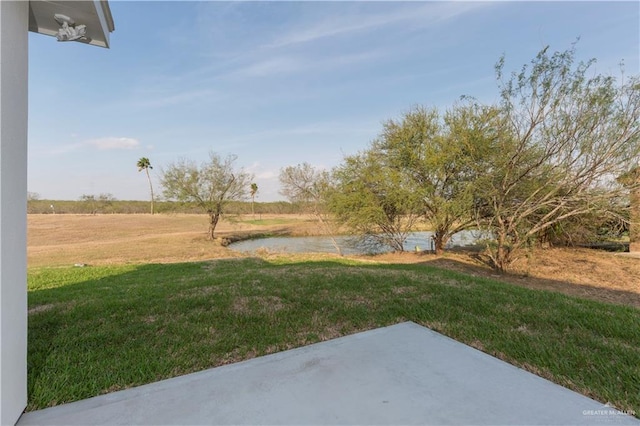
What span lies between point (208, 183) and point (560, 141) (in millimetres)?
15889

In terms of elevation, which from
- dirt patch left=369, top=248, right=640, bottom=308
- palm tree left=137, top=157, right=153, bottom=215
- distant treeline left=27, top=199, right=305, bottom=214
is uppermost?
palm tree left=137, top=157, right=153, bottom=215

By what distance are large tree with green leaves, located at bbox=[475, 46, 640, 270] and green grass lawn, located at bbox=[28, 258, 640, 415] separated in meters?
4.06

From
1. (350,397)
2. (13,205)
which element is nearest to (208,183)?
(13,205)

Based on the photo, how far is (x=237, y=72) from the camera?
948cm

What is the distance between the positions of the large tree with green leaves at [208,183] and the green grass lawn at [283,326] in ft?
40.9

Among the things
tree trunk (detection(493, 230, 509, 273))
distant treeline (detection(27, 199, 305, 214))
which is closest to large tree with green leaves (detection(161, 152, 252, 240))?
tree trunk (detection(493, 230, 509, 273))

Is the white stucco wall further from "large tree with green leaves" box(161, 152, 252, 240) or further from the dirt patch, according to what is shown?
"large tree with green leaves" box(161, 152, 252, 240)

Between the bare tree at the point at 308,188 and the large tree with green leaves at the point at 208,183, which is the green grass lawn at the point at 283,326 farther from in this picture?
the large tree with green leaves at the point at 208,183

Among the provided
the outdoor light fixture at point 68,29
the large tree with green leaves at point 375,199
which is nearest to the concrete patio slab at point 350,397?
the outdoor light fixture at point 68,29

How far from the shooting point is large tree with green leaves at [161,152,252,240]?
16797 mm

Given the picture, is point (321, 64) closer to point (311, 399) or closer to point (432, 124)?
point (432, 124)

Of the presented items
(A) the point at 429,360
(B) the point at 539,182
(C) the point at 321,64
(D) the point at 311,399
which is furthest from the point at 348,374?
(C) the point at 321,64

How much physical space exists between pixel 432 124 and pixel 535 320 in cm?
832

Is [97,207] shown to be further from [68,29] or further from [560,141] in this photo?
[560,141]
